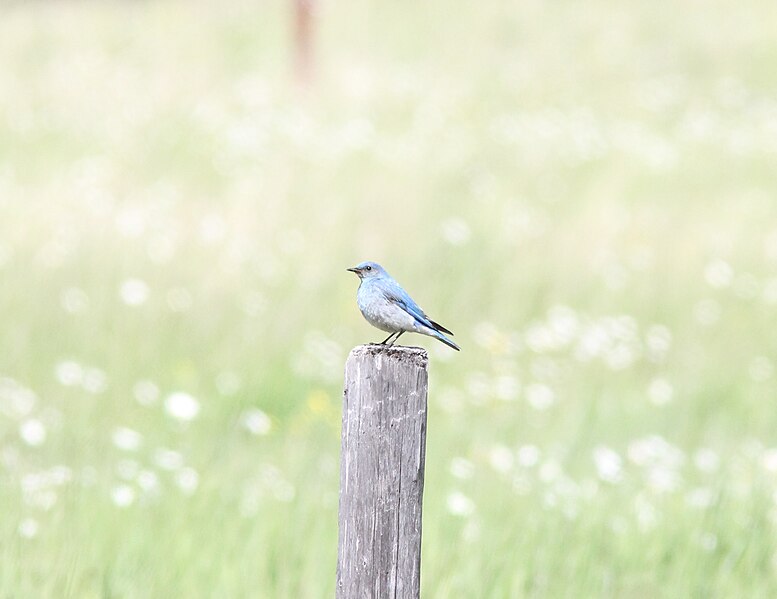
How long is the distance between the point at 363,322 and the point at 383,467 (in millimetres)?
4073

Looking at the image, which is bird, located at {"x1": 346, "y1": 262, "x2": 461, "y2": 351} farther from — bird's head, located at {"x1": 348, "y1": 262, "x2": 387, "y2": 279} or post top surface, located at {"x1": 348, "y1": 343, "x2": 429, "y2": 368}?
post top surface, located at {"x1": 348, "y1": 343, "x2": 429, "y2": 368}

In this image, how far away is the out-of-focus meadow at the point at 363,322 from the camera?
376 centimetres

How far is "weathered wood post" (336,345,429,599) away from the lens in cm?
247

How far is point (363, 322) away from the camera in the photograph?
6543mm

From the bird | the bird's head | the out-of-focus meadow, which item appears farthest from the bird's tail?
the out-of-focus meadow

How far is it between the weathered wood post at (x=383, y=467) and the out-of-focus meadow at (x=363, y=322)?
3.13ft

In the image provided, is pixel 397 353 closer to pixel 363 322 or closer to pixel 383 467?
pixel 383 467

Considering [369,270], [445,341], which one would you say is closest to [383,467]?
[445,341]

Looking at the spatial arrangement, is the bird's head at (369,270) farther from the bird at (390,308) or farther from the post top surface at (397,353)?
the post top surface at (397,353)

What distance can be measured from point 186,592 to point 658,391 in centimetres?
345

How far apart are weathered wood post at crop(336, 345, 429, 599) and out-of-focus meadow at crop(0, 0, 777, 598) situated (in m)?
0.95

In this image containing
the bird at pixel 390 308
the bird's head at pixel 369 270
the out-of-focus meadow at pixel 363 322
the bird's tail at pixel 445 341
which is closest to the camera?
the bird's tail at pixel 445 341

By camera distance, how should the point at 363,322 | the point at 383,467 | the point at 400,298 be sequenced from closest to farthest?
the point at 383,467
the point at 400,298
the point at 363,322

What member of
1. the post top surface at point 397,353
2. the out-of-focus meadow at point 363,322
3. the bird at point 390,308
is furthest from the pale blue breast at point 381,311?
the out-of-focus meadow at point 363,322
